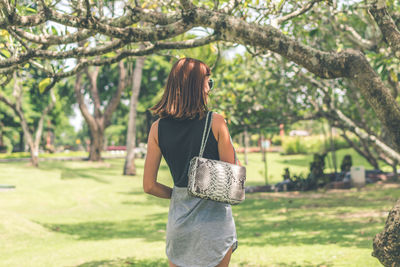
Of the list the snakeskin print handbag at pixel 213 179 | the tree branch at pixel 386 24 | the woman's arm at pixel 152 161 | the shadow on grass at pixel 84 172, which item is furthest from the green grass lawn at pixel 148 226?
the shadow on grass at pixel 84 172

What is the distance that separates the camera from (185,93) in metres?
2.77

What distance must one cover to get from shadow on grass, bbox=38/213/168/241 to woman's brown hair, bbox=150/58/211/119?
25.0 ft

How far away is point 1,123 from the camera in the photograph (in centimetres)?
4744

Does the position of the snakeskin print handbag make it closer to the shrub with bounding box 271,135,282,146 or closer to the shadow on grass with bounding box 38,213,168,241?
the shadow on grass with bounding box 38,213,168,241

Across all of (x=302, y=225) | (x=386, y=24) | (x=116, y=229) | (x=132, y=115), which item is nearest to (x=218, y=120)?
(x=386, y=24)

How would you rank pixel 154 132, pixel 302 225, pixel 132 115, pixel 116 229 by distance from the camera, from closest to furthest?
pixel 154 132, pixel 302 225, pixel 116 229, pixel 132 115

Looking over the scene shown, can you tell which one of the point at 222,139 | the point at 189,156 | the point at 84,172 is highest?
the point at 222,139

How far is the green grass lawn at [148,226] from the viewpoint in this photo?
7.68 meters

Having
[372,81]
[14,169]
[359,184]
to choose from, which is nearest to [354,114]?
[359,184]

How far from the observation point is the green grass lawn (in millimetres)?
7680

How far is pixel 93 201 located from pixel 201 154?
15.4m

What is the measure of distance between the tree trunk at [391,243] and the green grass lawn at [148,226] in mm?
2120

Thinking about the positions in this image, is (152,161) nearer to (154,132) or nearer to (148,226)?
(154,132)

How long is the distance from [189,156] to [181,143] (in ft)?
0.30
